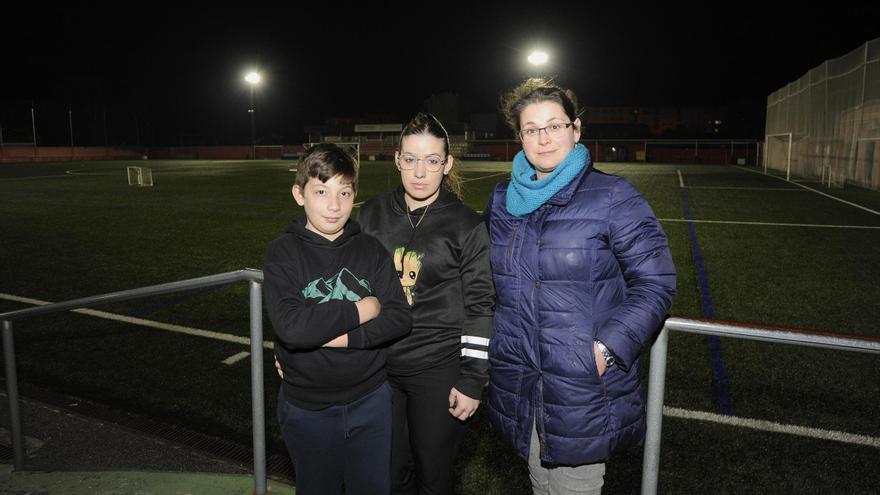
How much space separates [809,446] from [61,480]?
419 cm

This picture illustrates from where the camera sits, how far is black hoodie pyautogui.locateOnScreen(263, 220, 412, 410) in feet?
6.79

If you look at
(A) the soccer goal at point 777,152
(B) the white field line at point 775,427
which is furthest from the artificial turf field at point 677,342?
(A) the soccer goal at point 777,152

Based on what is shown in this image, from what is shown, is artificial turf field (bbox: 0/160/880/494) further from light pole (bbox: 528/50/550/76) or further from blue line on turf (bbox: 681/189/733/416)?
light pole (bbox: 528/50/550/76)

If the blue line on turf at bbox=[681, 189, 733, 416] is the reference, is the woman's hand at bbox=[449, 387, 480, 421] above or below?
above

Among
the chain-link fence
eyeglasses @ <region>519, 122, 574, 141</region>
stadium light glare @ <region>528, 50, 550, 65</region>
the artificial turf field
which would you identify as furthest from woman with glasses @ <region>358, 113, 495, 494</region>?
stadium light glare @ <region>528, 50, 550, 65</region>

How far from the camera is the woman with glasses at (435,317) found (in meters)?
2.25

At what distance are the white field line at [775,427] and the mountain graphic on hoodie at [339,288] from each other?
2.66 metres

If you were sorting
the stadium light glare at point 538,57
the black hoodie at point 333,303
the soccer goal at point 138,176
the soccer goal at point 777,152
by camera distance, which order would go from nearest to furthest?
the black hoodie at point 333,303
the soccer goal at point 138,176
the stadium light glare at point 538,57
the soccer goal at point 777,152

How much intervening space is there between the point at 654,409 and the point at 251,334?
1.64m

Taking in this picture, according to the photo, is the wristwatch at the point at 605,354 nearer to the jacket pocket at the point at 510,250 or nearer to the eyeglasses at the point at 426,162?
the jacket pocket at the point at 510,250

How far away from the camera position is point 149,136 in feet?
244

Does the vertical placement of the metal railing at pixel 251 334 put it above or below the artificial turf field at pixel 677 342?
above

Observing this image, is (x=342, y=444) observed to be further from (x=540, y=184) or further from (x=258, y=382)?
(x=540, y=184)

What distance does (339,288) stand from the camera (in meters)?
2.15
